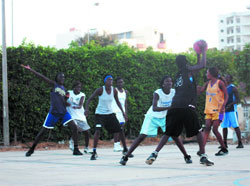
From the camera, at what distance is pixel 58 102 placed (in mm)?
11367

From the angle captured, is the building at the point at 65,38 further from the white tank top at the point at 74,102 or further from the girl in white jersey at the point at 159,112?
the girl in white jersey at the point at 159,112

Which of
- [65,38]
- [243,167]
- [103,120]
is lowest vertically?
[243,167]

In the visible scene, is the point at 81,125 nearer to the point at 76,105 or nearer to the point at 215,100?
the point at 76,105

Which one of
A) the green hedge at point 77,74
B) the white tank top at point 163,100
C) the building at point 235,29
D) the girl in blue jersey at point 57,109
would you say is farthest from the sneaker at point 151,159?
the building at point 235,29

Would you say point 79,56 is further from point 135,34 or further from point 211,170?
point 135,34

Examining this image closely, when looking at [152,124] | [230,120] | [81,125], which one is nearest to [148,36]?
[230,120]

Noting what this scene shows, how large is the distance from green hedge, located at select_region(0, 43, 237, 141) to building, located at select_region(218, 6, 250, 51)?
11785 cm

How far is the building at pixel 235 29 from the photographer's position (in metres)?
134

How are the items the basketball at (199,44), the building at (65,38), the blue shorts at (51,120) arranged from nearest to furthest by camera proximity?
the basketball at (199,44) → the blue shorts at (51,120) → the building at (65,38)

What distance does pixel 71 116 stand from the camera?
12.2m

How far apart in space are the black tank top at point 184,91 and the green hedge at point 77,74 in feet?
22.6

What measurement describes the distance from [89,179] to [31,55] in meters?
8.37

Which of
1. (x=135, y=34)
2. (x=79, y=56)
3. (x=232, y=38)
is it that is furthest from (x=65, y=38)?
(x=79, y=56)

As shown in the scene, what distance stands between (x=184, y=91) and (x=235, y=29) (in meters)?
131
